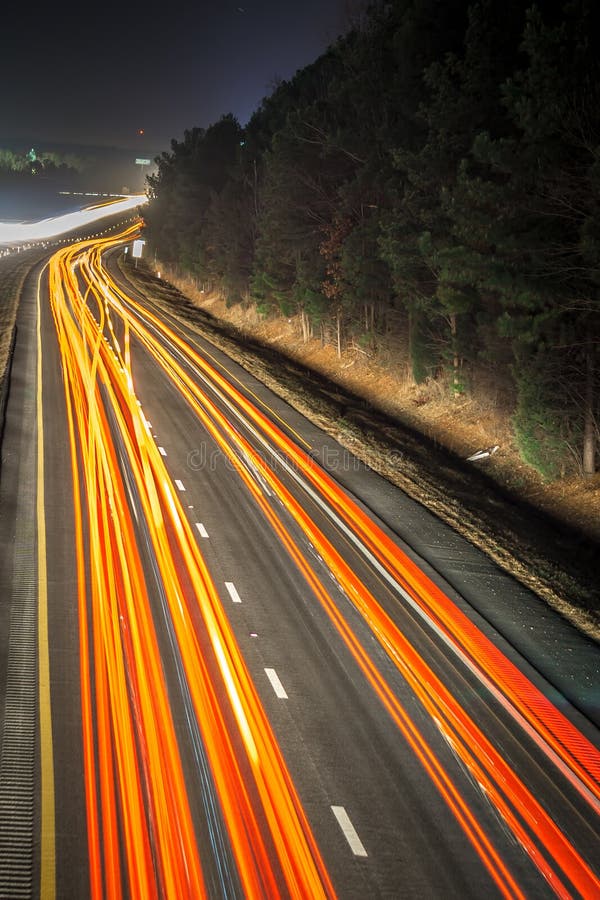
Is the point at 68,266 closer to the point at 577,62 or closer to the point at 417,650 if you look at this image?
the point at 577,62

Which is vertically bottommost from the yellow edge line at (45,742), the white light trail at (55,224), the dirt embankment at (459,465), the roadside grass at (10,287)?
the dirt embankment at (459,465)

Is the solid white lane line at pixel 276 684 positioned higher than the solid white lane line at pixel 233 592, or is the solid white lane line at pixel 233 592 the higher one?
the solid white lane line at pixel 233 592

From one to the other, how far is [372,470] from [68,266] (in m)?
56.3

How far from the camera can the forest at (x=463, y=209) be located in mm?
17828

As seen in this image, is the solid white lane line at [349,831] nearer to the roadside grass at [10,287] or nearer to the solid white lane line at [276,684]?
the solid white lane line at [276,684]

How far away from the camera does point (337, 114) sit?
3678 cm

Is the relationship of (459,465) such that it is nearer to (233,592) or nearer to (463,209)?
(463,209)

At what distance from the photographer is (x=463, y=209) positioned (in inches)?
852

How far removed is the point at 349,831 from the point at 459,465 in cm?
1806

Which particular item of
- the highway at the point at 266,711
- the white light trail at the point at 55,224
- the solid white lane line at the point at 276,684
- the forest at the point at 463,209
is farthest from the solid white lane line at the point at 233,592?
the white light trail at the point at 55,224

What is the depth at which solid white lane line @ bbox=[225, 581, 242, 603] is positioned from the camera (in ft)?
46.0

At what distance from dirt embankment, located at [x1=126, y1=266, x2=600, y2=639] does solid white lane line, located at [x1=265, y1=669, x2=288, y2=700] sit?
619 centimetres

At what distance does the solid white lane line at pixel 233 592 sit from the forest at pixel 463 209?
11040 millimetres

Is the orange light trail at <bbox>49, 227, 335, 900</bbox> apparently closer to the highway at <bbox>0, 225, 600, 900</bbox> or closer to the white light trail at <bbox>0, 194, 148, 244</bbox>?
the highway at <bbox>0, 225, 600, 900</bbox>
